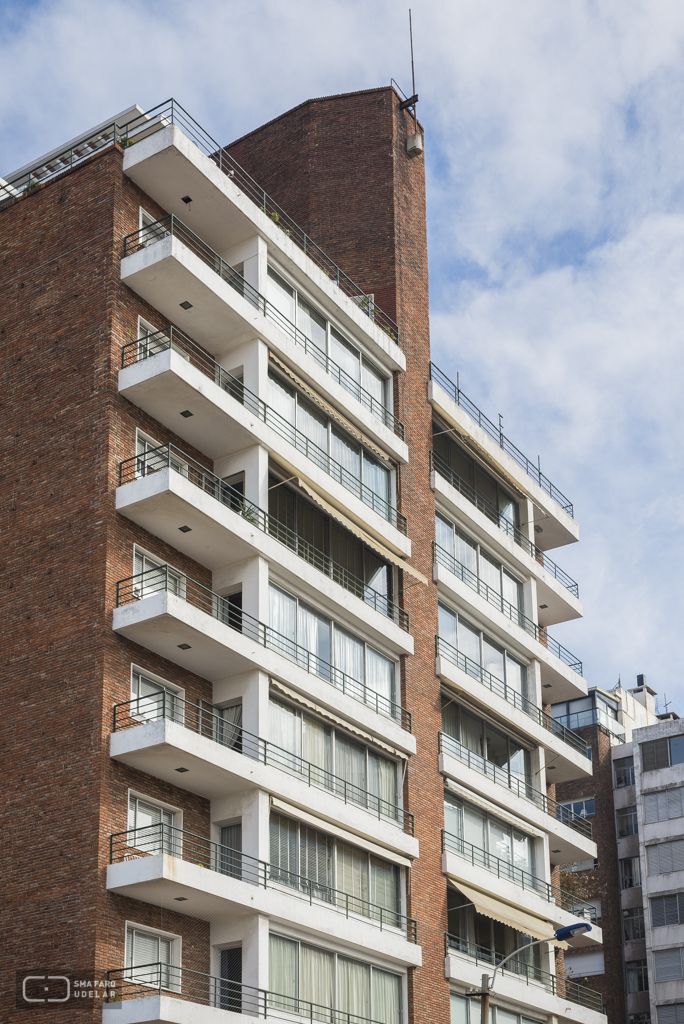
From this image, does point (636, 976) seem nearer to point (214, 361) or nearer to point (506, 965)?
point (506, 965)

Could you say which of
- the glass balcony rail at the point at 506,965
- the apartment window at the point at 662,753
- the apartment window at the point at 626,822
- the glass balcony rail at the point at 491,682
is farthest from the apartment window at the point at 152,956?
the apartment window at the point at 626,822

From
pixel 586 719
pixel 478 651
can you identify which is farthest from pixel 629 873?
pixel 478 651

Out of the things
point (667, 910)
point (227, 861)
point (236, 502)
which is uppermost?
point (236, 502)

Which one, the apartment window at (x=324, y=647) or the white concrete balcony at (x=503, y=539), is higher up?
the white concrete balcony at (x=503, y=539)

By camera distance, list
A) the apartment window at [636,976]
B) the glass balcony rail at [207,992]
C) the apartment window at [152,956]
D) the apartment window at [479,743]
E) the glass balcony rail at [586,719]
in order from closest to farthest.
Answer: the glass balcony rail at [207,992] < the apartment window at [152,956] < the apartment window at [479,743] < the apartment window at [636,976] < the glass balcony rail at [586,719]

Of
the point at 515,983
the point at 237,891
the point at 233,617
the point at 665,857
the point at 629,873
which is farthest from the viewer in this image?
the point at 629,873

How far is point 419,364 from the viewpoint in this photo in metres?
45.0

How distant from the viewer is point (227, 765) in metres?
30.4

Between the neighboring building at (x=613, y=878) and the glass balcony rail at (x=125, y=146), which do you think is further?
the neighboring building at (x=613, y=878)

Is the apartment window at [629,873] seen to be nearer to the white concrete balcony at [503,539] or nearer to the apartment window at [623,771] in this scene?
the apartment window at [623,771]

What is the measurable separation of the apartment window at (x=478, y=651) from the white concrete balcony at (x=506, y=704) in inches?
6.8

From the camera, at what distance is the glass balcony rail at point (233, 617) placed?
103 feet

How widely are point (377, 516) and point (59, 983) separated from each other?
17001mm

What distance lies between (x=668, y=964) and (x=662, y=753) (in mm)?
10756
